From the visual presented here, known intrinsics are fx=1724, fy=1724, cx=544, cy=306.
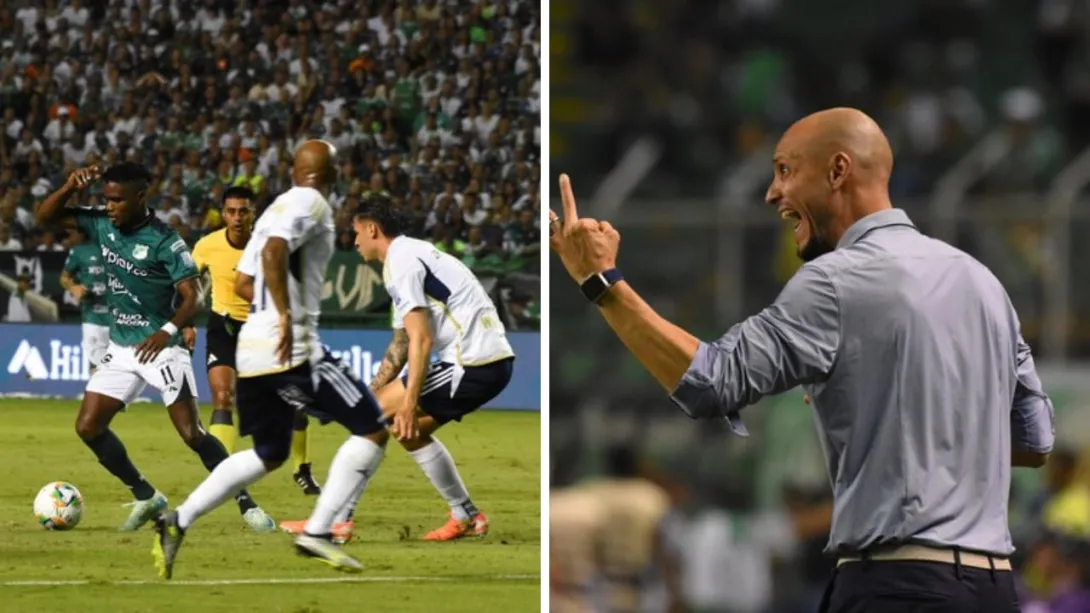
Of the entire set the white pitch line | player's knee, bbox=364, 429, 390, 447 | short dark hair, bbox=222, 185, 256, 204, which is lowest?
the white pitch line

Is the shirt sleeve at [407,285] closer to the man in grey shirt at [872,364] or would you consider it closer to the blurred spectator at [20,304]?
the blurred spectator at [20,304]

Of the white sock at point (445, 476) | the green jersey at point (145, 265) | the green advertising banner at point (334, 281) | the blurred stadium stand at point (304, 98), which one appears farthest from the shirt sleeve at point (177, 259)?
the white sock at point (445, 476)

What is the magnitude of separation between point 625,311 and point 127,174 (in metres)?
4.38

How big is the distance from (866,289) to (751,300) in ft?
16.2

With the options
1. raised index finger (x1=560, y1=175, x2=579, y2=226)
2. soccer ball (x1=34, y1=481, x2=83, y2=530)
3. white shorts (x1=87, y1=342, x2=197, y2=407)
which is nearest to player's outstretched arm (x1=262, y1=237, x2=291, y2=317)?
white shorts (x1=87, y1=342, x2=197, y2=407)

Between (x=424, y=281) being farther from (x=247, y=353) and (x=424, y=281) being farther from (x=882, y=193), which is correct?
(x=882, y=193)

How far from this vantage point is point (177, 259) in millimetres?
6559

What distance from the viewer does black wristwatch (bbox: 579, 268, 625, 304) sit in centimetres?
276

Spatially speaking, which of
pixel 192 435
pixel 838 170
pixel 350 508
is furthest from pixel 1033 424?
pixel 192 435

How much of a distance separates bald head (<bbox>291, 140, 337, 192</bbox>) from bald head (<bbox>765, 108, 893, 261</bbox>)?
3766 mm

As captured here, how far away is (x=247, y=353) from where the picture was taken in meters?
6.43

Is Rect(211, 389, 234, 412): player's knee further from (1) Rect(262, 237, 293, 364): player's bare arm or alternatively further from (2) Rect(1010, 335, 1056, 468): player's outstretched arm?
(2) Rect(1010, 335, 1056, 468): player's outstretched arm

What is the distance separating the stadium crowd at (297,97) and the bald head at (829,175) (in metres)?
4.06

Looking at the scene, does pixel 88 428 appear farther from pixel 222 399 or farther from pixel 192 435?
pixel 222 399
